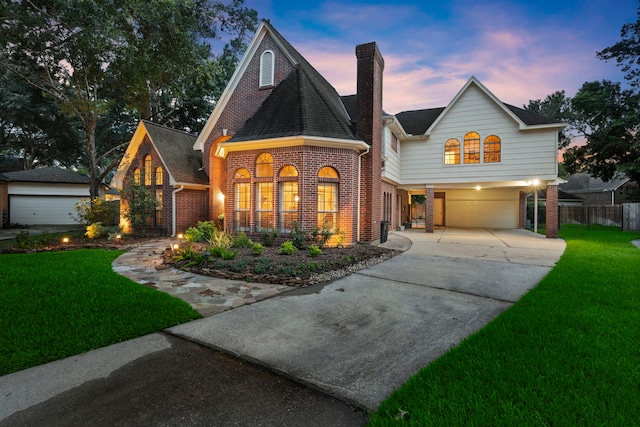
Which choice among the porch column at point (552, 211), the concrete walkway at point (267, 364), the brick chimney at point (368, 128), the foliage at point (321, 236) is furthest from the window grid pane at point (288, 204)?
the porch column at point (552, 211)

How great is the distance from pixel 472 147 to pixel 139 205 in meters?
16.2

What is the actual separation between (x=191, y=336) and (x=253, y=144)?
27.1 feet

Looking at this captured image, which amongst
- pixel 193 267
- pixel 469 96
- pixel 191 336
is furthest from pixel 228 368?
pixel 469 96

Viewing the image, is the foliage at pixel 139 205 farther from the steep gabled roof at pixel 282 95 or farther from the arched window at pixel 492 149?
the arched window at pixel 492 149

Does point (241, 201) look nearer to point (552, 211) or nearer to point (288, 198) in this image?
point (288, 198)

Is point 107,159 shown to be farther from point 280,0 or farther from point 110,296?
point 110,296

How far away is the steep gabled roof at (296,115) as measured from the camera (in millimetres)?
10344

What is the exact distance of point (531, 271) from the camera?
23.4 feet

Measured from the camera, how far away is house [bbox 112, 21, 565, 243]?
10508mm

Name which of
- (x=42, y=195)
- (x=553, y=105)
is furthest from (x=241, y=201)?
(x=553, y=105)

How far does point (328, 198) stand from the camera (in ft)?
34.9

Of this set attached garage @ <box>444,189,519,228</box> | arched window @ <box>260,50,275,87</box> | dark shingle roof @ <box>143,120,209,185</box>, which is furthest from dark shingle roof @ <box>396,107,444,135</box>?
dark shingle roof @ <box>143,120,209,185</box>

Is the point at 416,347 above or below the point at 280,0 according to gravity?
below

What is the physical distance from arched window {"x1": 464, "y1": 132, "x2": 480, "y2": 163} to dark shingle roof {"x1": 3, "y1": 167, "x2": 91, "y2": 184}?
87.0 ft
